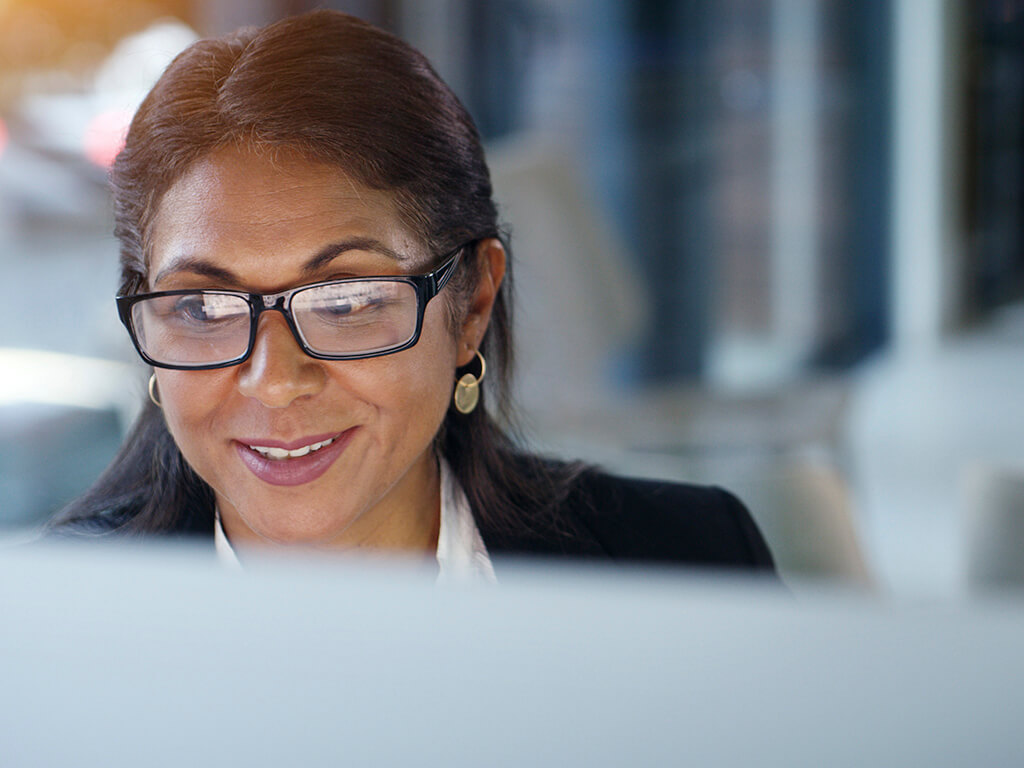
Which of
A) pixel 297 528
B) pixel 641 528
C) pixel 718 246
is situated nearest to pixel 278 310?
pixel 297 528

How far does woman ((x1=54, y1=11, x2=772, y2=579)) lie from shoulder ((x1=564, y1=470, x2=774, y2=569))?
40 mm

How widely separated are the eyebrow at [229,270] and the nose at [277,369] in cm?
2

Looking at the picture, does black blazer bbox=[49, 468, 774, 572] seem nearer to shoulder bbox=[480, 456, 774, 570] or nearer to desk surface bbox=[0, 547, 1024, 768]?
shoulder bbox=[480, 456, 774, 570]

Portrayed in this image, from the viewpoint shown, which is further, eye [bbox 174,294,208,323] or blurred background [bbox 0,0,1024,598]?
blurred background [bbox 0,0,1024,598]

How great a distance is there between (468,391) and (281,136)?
0.17 m

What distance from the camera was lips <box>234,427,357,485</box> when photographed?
460 millimetres

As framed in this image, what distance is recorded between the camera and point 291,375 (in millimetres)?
424

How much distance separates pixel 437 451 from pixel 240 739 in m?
0.41

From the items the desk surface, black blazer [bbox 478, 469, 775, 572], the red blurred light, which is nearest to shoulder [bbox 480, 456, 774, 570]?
black blazer [bbox 478, 469, 775, 572]

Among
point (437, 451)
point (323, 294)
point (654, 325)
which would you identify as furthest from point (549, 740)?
point (654, 325)

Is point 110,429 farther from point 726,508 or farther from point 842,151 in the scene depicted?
point 842,151

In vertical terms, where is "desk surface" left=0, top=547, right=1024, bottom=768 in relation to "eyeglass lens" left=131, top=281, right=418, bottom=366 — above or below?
below

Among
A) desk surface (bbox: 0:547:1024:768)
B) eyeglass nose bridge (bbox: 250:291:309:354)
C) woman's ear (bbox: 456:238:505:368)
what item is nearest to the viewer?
desk surface (bbox: 0:547:1024:768)

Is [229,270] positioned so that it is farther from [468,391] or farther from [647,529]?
[647,529]
